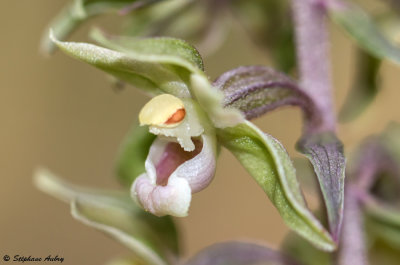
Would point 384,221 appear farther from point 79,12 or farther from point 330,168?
point 79,12

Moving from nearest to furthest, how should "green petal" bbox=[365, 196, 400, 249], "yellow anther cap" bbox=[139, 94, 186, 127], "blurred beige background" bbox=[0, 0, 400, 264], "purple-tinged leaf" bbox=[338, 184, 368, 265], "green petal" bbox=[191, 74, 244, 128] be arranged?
"green petal" bbox=[191, 74, 244, 128], "yellow anther cap" bbox=[139, 94, 186, 127], "purple-tinged leaf" bbox=[338, 184, 368, 265], "green petal" bbox=[365, 196, 400, 249], "blurred beige background" bbox=[0, 0, 400, 264]

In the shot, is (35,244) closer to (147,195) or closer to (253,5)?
(253,5)

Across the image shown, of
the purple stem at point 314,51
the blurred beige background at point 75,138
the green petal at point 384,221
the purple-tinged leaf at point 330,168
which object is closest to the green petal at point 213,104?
the purple-tinged leaf at point 330,168

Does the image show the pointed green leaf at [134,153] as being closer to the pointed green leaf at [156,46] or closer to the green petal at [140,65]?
the green petal at [140,65]

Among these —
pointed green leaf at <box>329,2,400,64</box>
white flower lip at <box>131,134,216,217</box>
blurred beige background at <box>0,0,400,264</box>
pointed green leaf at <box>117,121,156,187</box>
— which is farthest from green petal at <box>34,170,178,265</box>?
blurred beige background at <box>0,0,400,264</box>

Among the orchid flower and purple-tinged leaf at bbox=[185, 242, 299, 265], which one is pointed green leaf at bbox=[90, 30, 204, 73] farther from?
purple-tinged leaf at bbox=[185, 242, 299, 265]
